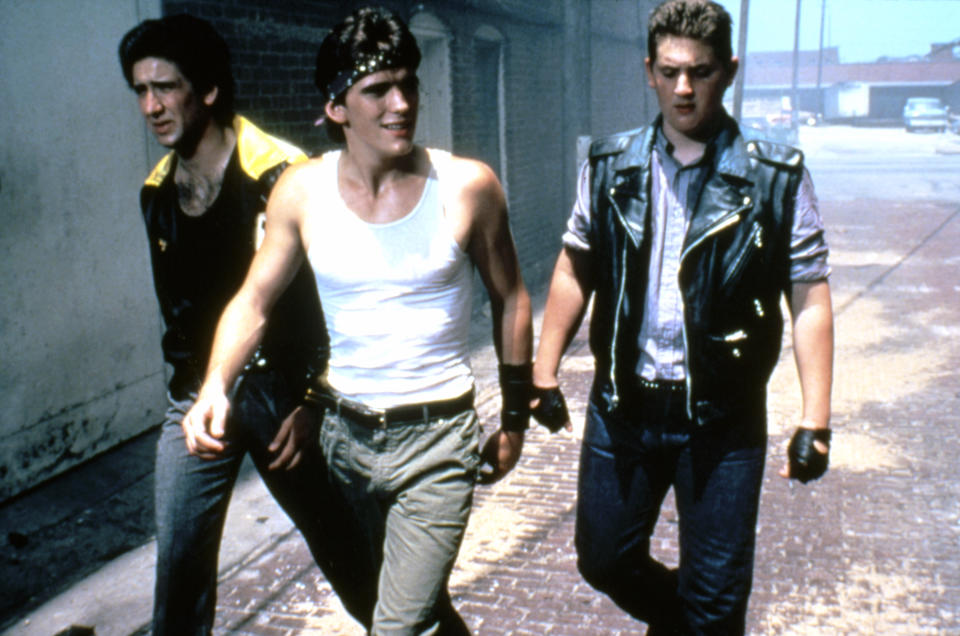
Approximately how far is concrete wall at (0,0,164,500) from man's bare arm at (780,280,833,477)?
374 cm

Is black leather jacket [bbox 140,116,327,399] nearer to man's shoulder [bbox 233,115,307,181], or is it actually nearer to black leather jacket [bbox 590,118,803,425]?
man's shoulder [bbox 233,115,307,181]

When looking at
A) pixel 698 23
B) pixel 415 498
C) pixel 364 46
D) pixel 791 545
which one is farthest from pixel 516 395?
pixel 791 545

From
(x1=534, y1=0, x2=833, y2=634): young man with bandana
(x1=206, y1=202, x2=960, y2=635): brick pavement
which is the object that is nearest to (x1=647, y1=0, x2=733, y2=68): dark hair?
(x1=534, y1=0, x2=833, y2=634): young man with bandana

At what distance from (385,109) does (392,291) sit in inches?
18.8

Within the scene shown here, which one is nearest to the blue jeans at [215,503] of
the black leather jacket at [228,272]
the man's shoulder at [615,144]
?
the black leather jacket at [228,272]

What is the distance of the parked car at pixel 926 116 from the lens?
178 feet

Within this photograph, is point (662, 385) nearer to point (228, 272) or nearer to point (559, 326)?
point (559, 326)

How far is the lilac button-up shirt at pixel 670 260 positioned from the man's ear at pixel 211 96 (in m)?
1.32

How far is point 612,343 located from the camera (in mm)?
2980

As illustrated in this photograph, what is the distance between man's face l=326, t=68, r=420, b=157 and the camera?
8.62 ft

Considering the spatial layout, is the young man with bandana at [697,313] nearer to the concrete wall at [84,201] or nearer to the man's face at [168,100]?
the man's face at [168,100]

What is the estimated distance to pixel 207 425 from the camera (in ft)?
8.35

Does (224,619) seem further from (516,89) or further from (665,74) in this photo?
(516,89)

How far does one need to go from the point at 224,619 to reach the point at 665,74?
270 centimetres
